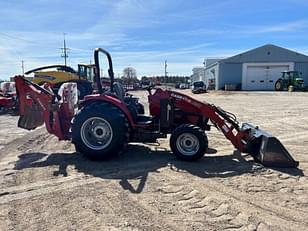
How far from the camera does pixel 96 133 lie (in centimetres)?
595

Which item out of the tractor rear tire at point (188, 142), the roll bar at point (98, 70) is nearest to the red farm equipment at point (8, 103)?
the roll bar at point (98, 70)

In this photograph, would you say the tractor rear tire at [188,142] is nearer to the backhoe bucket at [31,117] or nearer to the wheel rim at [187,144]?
the wheel rim at [187,144]

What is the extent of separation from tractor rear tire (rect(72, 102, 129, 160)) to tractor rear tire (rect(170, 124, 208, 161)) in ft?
3.11

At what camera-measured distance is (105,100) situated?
5918 millimetres

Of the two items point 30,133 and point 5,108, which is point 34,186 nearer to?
point 30,133

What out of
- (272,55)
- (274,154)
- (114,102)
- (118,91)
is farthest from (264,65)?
(114,102)

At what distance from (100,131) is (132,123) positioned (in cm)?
64

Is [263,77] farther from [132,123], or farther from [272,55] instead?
[132,123]

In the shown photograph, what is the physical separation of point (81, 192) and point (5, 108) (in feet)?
38.1

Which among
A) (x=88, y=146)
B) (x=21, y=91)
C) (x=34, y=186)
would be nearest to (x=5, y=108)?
(x=21, y=91)

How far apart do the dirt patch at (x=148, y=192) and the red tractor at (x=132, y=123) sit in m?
0.29

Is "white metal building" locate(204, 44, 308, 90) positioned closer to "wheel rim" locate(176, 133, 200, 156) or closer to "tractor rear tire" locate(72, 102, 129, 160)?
"wheel rim" locate(176, 133, 200, 156)

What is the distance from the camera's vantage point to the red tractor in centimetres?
560

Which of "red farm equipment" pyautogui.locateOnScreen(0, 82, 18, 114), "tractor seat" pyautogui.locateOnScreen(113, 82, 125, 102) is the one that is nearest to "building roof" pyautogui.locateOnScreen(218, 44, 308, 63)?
"red farm equipment" pyautogui.locateOnScreen(0, 82, 18, 114)
